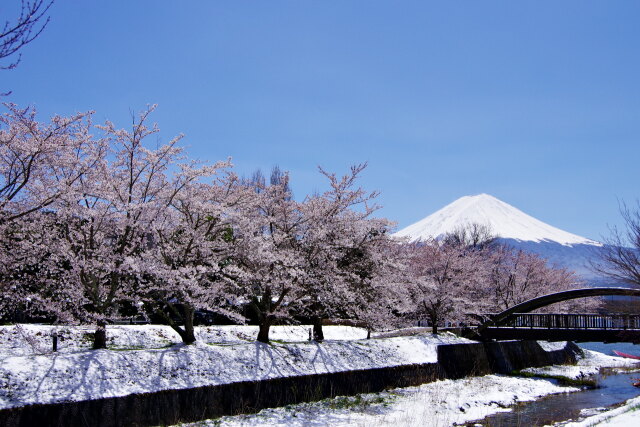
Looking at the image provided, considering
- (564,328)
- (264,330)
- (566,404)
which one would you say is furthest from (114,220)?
(564,328)

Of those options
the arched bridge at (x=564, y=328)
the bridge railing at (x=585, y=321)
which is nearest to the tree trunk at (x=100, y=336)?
the bridge railing at (x=585, y=321)

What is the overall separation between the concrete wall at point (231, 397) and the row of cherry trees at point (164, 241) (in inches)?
104

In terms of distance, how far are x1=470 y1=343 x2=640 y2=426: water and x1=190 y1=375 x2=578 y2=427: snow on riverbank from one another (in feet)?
2.12

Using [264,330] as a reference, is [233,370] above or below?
below

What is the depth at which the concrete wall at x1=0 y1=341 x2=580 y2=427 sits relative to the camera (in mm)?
13375

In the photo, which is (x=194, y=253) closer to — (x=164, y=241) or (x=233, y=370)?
(x=164, y=241)

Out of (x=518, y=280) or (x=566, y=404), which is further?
(x=518, y=280)

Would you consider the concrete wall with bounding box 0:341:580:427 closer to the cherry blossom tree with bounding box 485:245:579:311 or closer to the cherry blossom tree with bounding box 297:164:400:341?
the cherry blossom tree with bounding box 297:164:400:341

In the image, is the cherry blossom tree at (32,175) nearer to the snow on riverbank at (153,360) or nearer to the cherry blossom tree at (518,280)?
the snow on riverbank at (153,360)

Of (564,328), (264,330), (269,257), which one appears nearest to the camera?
(269,257)

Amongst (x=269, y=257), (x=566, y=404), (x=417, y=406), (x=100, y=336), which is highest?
(x=269, y=257)

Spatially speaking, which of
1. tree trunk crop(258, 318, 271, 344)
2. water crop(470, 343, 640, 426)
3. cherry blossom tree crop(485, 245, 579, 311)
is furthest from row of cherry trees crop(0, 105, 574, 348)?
cherry blossom tree crop(485, 245, 579, 311)

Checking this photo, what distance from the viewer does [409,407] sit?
19.4 m

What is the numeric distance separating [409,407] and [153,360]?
341 inches
